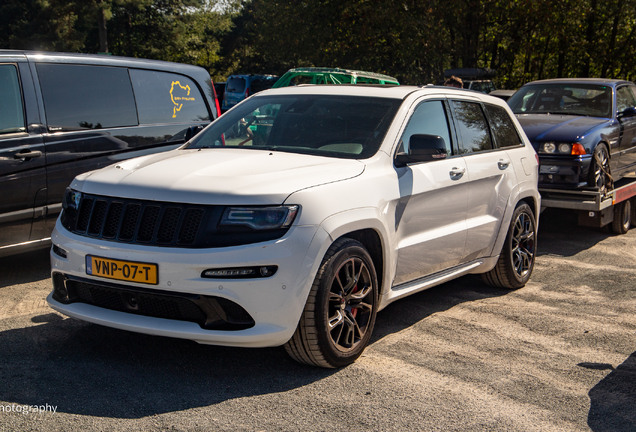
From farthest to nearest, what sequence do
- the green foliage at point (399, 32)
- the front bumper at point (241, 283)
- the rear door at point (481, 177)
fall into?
the green foliage at point (399, 32) → the rear door at point (481, 177) → the front bumper at point (241, 283)

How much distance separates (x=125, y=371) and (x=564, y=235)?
695cm

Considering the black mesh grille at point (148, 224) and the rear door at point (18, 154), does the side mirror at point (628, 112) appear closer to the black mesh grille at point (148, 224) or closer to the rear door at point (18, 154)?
the rear door at point (18, 154)

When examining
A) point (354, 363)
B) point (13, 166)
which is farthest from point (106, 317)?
point (13, 166)

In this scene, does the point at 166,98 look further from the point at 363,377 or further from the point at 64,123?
the point at 363,377

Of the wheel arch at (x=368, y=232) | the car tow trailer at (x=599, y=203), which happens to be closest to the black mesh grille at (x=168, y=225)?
the wheel arch at (x=368, y=232)

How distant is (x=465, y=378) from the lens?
3.93 meters

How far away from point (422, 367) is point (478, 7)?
26686mm

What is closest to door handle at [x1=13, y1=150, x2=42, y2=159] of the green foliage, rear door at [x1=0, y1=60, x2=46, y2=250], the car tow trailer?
rear door at [x1=0, y1=60, x2=46, y2=250]

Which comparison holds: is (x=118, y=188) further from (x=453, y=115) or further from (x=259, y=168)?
(x=453, y=115)

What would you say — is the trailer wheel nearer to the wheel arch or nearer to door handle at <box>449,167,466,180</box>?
door handle at <box>449,167,466,180</box>

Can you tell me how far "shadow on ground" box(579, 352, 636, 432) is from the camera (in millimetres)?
3381

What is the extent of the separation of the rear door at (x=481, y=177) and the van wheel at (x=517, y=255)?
305 millimetres

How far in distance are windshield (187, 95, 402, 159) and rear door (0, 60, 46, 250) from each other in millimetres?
1518

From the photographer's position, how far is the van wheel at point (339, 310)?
375cm
